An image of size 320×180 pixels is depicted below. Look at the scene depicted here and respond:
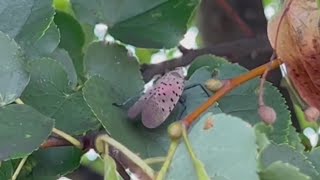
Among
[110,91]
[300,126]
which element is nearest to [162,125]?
[110,91]

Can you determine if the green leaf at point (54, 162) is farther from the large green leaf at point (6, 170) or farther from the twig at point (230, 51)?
the twig at point (230, 51)

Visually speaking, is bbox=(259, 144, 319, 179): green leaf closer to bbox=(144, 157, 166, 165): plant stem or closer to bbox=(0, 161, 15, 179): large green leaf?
bbox=(144, 157, 166, 165): plant stem

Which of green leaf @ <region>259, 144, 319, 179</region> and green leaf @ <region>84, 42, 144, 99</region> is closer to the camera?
green leaf @ <region>259, 144, 319, 179</region>

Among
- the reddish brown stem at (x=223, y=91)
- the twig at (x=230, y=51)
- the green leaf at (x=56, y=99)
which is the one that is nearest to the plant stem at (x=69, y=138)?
the green leaf at (x=56, y=99)

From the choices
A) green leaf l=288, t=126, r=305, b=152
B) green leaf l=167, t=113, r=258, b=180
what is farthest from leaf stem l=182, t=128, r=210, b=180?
green leaf l=288, t=126, r=305, b=152

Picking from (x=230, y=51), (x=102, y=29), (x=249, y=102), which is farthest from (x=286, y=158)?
(x=230, y=51)

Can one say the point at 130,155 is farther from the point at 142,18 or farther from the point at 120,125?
the point at 142,18
